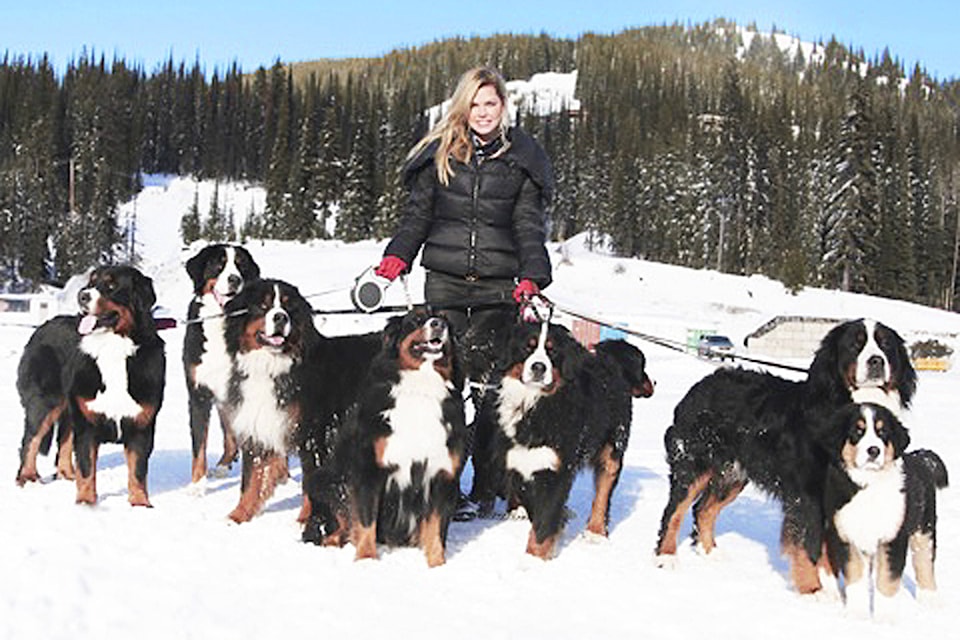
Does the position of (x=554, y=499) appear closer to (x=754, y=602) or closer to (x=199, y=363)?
(x=754, y=602)

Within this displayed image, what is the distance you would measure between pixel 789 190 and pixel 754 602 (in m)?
76.7

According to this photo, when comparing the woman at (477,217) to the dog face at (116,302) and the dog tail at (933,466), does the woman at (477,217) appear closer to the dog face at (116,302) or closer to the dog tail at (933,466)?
the dog face at (116,302)

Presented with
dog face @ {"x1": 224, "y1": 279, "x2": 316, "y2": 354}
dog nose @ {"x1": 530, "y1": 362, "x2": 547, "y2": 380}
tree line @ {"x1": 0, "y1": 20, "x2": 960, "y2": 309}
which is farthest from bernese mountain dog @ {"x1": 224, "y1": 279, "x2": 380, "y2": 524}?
tree line @ {"x1": 0, "y1": 20, "x2": 960, "y2": 309}

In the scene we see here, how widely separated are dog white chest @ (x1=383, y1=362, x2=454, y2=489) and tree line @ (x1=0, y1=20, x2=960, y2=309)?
4915 cm

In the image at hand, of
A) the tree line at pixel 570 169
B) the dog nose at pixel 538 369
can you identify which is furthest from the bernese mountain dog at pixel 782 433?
the tree line at pixel 570 169

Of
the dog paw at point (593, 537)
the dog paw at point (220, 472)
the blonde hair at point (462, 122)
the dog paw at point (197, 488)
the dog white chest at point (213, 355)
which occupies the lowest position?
the dog paw at point (220, 472)

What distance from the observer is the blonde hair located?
5.18m

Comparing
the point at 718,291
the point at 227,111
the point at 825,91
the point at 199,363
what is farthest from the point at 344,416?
the point at 825,91

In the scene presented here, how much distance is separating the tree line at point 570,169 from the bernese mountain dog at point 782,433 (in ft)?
158

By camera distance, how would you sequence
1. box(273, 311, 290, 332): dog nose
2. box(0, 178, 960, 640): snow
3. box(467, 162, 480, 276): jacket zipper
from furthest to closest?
box(467, 162, 480, 276): jacket zipper, box(273, 311, 290, 332): dog nose, box(0, 178, 960, 640): snow

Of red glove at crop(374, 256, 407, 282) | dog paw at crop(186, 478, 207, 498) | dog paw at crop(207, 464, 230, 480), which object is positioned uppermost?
red glove at crop(374, 256, 407, 282)

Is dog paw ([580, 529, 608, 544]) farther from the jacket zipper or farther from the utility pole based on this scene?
the utility pole

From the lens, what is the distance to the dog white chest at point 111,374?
203 inches

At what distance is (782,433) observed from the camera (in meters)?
4.60
